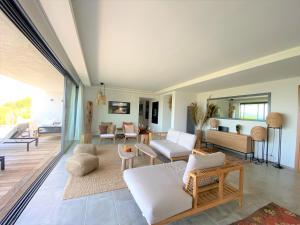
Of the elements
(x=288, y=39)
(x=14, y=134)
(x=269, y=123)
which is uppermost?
(x=288, y=39)

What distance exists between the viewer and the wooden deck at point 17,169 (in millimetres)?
2088

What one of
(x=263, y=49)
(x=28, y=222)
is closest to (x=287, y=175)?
(x=263, y=49)

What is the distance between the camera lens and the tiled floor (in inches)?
67.9

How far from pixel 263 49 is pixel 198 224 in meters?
3.04

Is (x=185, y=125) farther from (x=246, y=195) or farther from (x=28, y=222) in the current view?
(x=28, y=222)

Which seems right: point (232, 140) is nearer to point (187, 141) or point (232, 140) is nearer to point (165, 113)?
point (187, 141)

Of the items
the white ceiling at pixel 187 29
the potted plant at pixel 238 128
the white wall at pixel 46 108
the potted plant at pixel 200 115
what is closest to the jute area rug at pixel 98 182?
the white ceiling at pixel 187 29

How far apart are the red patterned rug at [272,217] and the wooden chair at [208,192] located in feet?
0.75

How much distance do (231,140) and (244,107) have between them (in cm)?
130

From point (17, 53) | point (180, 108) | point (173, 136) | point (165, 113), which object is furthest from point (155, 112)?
point (17, 53)

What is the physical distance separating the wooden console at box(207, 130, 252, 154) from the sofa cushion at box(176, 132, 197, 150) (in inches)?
77.6

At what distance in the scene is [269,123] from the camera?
3939mm

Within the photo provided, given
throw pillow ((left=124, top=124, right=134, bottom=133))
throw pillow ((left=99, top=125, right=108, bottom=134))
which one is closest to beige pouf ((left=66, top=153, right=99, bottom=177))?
throw pillow ((left=99, top=125, right=108, bottom=134))

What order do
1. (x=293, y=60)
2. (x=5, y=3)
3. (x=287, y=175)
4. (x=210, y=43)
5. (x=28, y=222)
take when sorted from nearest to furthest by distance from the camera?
(x=5, y=3)
(x=28, y=222)
(x=210, y=43)
(x=293, y=60)
(x=287, y=175)
